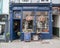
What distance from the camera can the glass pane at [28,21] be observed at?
21297mm

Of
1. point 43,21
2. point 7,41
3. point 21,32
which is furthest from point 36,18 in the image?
point 7,41

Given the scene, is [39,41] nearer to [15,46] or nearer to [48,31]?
[48,31]

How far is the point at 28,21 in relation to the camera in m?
21.5

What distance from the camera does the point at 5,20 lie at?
70.3 ft

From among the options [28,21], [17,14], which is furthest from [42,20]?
[17,14]

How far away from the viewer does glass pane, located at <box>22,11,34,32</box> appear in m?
21.3

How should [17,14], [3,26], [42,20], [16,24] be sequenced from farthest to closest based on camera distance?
[16,24], [3,26], [17,14], [42,20]

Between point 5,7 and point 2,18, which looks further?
point 5,7

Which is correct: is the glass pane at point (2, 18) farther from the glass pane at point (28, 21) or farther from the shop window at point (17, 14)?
the glass pane at point (28, 21)

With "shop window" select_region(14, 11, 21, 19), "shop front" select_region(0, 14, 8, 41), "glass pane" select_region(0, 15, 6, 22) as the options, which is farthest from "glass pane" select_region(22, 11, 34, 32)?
"glass pane" select_region(0, 15, 6, 22)

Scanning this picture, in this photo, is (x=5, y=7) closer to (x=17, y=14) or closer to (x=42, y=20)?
(x=17, y=14)

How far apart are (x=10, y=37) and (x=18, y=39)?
3.54ft

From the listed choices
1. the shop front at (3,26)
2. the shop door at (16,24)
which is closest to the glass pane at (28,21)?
the shop door at (16,24)

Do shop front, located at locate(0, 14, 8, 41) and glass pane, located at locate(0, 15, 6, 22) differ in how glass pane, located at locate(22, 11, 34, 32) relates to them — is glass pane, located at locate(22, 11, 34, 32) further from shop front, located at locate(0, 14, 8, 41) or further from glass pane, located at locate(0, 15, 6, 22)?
glass pane, located at locate(0, 15, 6, 22)
